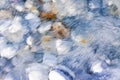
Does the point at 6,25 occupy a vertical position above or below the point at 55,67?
above

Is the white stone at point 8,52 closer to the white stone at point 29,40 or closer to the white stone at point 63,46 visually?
the white stone at point 29,40

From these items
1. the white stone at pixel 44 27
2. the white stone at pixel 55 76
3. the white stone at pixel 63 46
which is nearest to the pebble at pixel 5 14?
the white stone at pixel 44 27

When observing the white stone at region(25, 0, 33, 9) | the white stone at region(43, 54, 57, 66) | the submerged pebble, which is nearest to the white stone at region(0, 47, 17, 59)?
the submerged pebble

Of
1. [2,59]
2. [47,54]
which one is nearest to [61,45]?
[47,54]

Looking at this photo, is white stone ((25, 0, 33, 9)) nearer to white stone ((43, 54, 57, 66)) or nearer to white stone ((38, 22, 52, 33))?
white stone ((38, 22, 52, 33))

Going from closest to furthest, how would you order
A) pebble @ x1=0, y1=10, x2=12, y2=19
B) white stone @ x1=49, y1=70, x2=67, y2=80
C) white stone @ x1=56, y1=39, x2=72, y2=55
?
white stone @ x1=49, y1=70, x2=67, y2=80 < white stone @ x1=56, y1=39, x2=72, y2=55 < pebble @ x1=0, y1=10, x2=12, y2=19

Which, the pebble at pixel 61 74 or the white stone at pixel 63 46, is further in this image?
the white stone at pixel 63 46

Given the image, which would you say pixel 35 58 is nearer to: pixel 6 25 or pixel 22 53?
pixel 22 53

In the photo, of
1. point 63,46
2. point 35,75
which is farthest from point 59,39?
point 35,75
